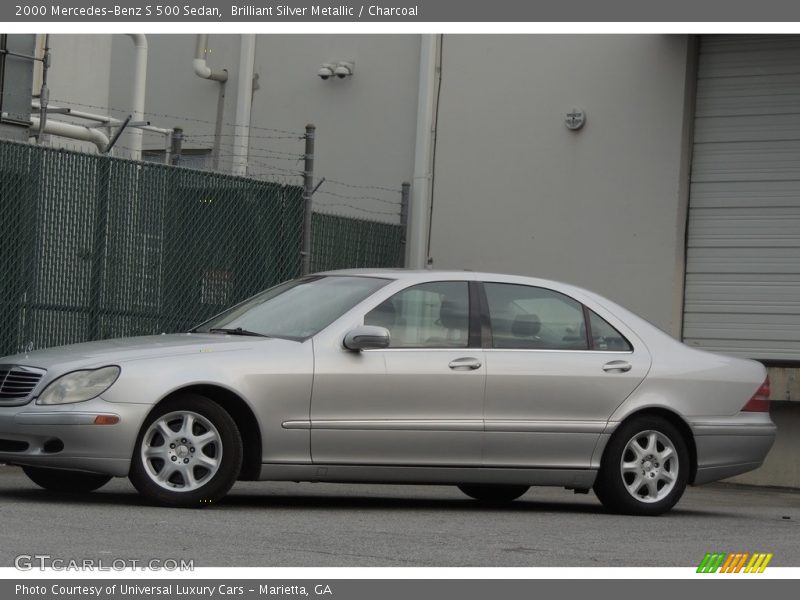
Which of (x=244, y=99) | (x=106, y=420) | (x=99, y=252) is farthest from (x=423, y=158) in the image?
(x=106, y=420)

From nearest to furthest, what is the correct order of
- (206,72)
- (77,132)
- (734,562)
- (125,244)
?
(734,562) → (125,244) → (77,132) → (206,72)

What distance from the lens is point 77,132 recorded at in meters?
18.5

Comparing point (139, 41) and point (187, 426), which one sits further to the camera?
point (139, 41)

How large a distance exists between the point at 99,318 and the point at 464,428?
14.4ft

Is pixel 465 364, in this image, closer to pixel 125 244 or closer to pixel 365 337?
pixel 365 337

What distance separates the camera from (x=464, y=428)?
9516 millimetres

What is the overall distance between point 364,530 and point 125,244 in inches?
216

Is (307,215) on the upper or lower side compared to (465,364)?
upper

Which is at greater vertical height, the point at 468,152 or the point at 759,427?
the point at 468,152

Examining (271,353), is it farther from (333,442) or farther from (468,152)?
(468,152)

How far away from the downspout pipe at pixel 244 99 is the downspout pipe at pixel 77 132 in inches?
64.1

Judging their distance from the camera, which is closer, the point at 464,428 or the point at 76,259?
the point at 464,428

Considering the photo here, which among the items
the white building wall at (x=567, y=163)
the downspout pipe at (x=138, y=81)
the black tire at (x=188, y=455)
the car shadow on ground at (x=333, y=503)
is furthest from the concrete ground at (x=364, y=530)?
the downspout pipe at (x=138, y=81)
